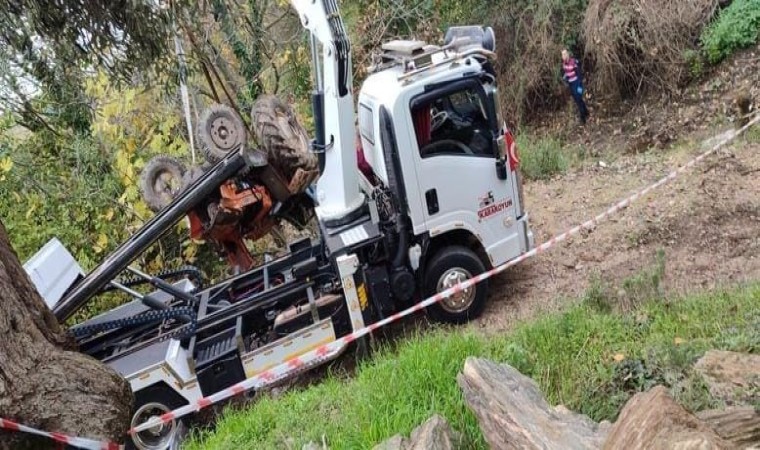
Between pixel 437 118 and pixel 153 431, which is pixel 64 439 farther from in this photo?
pixel 437 118

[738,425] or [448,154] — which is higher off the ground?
[448,154]

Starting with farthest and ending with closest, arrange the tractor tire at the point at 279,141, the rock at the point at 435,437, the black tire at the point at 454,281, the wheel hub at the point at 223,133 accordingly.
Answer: the wheel hub at the point at 223,133, the tractor tire at the point at 279,141, the black tire at the point at 454,281, the rock at the point at 435,437

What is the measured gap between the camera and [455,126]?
6.00 m

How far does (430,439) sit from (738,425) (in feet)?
4.03

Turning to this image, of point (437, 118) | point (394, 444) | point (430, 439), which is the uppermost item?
point (437, 118)

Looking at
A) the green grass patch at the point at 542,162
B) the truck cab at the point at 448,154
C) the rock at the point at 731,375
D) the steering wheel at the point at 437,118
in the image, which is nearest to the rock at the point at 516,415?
the rock at the point at 731,375

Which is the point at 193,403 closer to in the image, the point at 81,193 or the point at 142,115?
the point at 81,193

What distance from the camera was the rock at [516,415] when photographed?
97.4 inches

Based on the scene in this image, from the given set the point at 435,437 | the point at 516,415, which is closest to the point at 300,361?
the point at 435,437

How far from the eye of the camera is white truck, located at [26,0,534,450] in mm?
5477

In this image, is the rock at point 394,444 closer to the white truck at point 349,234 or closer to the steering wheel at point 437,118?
the white truck at point 349,234

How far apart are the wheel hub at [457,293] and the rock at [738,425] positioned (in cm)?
367

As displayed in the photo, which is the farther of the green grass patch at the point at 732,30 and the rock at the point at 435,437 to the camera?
the green grass patch at the point at 732,30

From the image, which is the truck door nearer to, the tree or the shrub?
the tree
